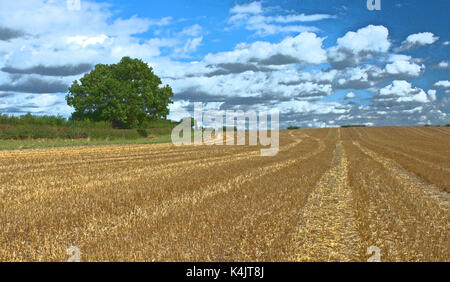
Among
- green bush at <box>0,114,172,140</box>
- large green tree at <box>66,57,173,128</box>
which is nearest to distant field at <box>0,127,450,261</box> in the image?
green bush at <box>0,114,172,140</box>

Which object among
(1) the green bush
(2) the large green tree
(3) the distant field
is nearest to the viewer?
(3) the distant field

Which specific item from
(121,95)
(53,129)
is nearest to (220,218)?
(53,129)

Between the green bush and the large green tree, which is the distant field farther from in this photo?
the large green tree

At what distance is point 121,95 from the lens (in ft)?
171

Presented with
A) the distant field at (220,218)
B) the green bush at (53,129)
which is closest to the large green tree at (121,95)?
the green bush at (53,129)

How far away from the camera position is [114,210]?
8570 millimetres

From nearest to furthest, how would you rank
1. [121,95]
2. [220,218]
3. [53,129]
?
[220,218] < [53,129] < [121,95]

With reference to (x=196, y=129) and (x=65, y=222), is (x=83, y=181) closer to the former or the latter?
(x=65, y=222)

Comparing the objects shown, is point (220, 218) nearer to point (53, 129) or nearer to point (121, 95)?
point (53, 129)

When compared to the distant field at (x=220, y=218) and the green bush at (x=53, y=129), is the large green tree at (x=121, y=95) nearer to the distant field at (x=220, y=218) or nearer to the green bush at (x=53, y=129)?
the green bush at (x=53, y=129)

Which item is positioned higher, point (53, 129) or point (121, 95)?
point (121, 95)

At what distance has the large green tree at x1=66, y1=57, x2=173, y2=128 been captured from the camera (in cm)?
5231
